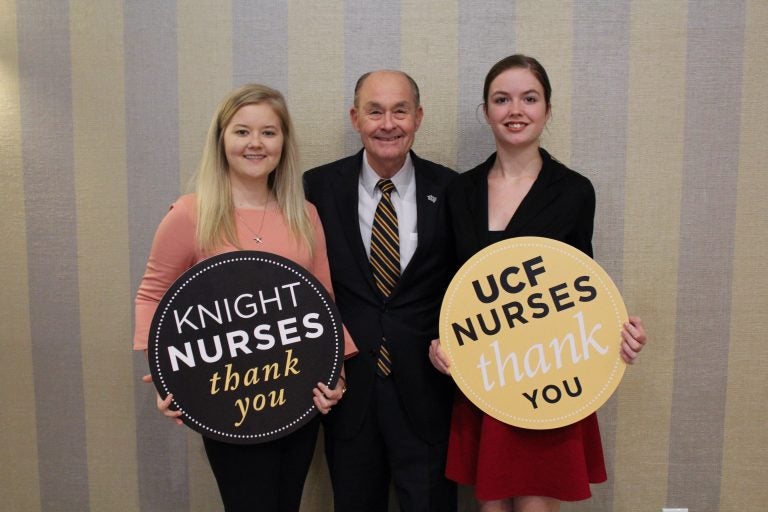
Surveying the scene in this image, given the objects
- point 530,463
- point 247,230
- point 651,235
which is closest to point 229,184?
point 247,230

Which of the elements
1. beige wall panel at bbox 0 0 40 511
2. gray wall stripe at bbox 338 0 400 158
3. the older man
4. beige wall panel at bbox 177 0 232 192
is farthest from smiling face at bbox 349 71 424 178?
beige wall panel at bbox 0 0 40 511

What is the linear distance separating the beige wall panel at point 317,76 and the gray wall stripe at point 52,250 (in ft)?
2.47

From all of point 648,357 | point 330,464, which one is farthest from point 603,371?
point 330,464

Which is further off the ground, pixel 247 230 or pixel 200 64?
pixel 200 64

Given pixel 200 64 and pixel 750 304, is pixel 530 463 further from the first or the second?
pixel 200 64

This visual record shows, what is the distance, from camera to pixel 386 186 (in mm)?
1740

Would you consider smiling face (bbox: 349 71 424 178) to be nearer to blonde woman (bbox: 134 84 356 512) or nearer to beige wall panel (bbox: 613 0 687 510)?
blonde woman (bbox: 134 84 356 512)

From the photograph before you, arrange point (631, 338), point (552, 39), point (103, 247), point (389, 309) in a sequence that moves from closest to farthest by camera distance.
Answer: point (631, 338) → point (389, 309) → point (552, 39) → point (103, 247)

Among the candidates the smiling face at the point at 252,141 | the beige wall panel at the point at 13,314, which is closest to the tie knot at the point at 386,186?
the smiling face at the point at 252,141

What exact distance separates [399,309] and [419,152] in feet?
2.07

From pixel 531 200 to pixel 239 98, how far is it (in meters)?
0.78

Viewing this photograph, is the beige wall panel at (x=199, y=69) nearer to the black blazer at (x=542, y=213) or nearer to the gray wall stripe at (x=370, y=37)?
the gray wall stripe at (x=370, y=37)

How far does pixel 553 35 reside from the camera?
6.57 feet

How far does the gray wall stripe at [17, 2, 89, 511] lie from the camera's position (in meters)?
2.07
